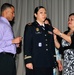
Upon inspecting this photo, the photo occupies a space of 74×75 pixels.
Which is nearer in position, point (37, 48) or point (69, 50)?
point (37, 48)

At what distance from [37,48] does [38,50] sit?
0.09ft

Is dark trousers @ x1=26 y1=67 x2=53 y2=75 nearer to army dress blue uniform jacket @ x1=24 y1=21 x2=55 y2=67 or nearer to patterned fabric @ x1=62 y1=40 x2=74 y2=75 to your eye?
army dress blue uniform jacket @ x1=24 y1=21 x2=55 y2=67

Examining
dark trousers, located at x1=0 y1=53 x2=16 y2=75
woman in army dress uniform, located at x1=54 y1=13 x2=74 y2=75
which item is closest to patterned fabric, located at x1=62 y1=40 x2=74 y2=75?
woman in army dress uniform, located at x1=54 y1=13 x2=74 y2=75

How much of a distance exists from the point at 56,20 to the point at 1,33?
114 centimetres

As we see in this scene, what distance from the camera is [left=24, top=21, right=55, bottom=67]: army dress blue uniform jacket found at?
2.55 m

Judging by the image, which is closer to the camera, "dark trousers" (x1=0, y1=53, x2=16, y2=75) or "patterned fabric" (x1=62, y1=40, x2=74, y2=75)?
"dark trousers" (x1=0, y1=53, x2=16, y2=75)

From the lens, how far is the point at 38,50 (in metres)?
2.57

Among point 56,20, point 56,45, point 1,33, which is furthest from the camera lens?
point 56,20

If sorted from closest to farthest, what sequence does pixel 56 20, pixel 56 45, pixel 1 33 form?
pixel 1 33, pixel 56 45, pixel 56 20

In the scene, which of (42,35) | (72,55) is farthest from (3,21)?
(72,55)

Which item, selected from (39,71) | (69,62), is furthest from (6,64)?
(69,62)

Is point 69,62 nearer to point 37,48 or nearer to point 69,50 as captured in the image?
point 69,50

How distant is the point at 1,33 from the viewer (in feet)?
8.29

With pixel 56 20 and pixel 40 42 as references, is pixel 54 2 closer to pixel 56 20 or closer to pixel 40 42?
pixel 56 20
